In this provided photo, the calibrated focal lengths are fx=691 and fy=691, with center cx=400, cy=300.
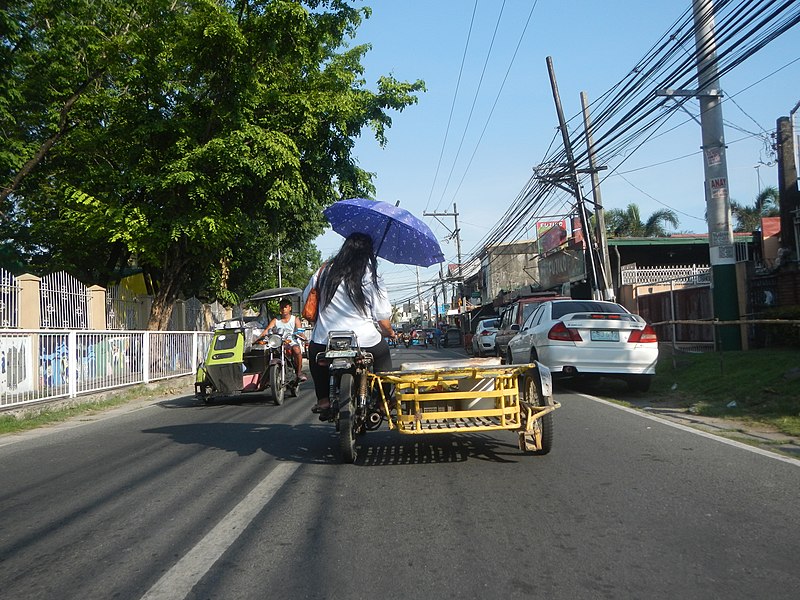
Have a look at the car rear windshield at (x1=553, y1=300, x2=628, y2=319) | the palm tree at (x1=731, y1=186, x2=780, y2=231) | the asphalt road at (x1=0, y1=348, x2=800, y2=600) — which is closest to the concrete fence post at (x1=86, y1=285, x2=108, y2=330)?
the asphalt road at (x1=0, y1=348, x2=800, y2=600)

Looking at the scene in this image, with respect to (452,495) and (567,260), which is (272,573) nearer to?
(452,495)

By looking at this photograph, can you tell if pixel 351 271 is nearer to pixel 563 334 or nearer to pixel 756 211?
pixel 563 334

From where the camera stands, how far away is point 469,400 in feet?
19.7

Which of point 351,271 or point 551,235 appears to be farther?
point 551,235

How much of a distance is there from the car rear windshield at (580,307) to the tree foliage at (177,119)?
764 cm

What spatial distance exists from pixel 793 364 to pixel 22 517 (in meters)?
10.1

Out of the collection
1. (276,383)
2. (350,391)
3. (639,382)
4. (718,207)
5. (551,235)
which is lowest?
(639,382)

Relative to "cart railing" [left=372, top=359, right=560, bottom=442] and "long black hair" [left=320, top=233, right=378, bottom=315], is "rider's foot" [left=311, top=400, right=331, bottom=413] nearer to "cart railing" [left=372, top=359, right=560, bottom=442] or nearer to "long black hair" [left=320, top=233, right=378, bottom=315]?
"cart railing" [left=372, top=359, right=560, bottom=442]

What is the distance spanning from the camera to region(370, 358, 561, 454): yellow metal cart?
18.2 feet

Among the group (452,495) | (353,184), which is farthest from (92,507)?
(353,184)

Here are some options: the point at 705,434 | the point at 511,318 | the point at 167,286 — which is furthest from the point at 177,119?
the point at 705,434

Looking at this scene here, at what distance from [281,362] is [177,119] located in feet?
28.1

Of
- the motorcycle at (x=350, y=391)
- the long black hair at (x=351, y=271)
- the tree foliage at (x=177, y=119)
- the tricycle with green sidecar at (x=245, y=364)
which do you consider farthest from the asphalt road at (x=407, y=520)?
the tree foliage at (x=177, y=119)

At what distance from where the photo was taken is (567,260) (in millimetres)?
34594
